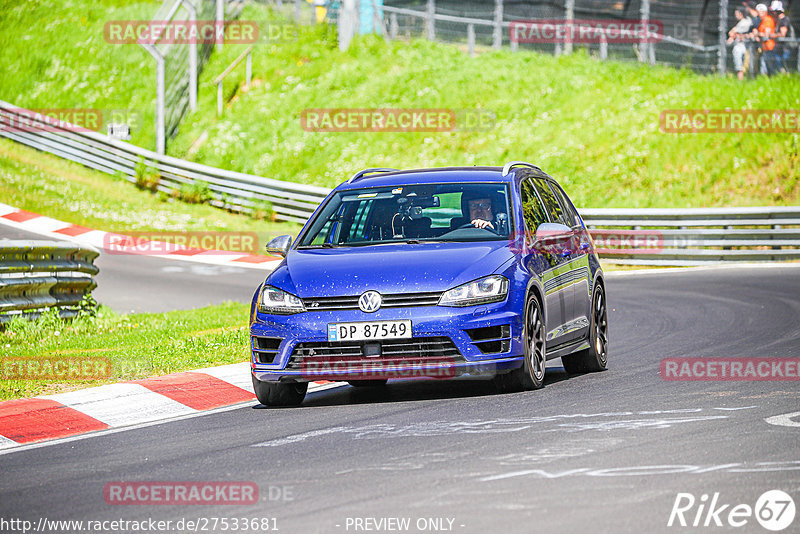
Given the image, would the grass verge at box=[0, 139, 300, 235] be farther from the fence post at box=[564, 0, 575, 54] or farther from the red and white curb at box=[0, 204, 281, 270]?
the fence post at box=[564, 0, 575, 54]

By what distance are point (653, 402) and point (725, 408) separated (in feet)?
1.87

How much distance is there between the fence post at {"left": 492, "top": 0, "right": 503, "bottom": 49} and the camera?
3225 cm

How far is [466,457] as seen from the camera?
7.00 meters

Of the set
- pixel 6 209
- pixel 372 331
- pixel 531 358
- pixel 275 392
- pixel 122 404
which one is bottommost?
pixel 6 209

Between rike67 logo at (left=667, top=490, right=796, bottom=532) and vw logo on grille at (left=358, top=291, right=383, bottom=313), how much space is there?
138 inches

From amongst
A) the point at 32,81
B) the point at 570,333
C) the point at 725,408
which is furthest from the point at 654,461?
the point at 32,81

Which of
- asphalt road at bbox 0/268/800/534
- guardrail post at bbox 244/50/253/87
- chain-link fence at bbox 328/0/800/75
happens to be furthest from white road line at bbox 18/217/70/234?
asphalt road at bbox 0/268/800/534

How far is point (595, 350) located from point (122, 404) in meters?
3.89

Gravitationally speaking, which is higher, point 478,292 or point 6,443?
point 478,292

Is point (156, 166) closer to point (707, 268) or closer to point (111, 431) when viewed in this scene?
point (707, 268)

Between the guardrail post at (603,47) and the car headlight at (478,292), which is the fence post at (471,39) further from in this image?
the car headlight at (478,292)

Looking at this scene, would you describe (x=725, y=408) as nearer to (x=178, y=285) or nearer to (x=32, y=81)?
(x=178, y=285)

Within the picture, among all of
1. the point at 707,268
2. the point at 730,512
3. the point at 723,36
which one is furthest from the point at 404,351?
the point at 723,36

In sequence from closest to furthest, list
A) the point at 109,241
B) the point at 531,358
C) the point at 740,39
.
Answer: the point at 531,358
the point at 109,241
the point at 740,39
